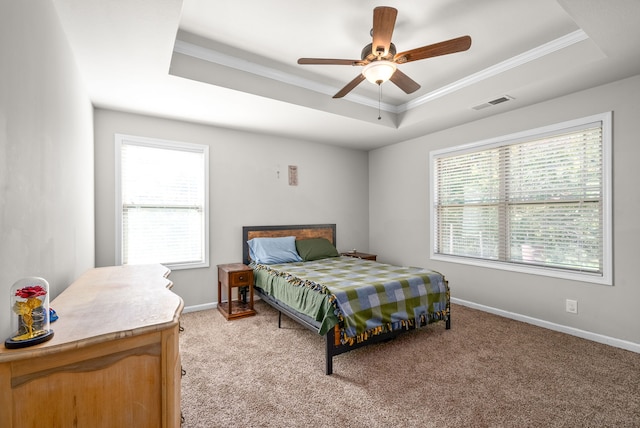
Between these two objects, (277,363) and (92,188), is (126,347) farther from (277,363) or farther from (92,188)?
(92,188)

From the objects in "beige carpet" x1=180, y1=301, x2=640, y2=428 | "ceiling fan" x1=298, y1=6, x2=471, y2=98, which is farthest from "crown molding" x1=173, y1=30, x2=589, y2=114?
"beige carpet" x1=180, y1=301, x2=640, y2=428

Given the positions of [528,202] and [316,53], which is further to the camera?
[528,202]

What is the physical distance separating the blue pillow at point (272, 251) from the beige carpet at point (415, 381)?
1040 millimetres

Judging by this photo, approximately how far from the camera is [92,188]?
320 centimetres

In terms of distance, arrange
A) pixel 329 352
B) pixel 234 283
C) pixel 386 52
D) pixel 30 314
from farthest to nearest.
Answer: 1. pixel 234 283
2. pixel 329 352
3. pixel 386 52
4. pixel 30 314

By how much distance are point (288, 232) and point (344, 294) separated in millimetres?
A: 2310

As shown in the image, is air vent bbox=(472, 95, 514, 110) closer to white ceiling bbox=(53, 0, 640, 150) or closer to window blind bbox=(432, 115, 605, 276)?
white ceiling bbox=(53, 0, 640, 150)

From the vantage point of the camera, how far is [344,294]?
2.61m

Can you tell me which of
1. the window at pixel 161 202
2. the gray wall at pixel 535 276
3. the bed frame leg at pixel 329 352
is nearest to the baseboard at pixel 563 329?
the gray wall at pixel 535 276

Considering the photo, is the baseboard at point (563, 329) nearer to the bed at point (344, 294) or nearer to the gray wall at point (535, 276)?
the gray wall at point (535, 276)

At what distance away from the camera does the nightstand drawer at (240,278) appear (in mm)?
3734

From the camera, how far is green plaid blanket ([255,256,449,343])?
258 cm

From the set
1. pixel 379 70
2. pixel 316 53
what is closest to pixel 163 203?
pixel 316 53

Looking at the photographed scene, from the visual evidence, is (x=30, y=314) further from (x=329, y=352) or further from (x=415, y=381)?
(x=415, y=381)
